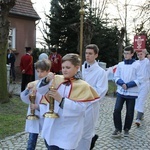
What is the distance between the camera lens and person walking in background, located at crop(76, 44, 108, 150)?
445cm

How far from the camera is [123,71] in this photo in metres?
6.74

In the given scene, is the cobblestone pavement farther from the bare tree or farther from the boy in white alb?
the bare tree

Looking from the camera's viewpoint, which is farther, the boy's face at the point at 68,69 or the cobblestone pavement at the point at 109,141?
the cobblestone pavement at the point at 109,141

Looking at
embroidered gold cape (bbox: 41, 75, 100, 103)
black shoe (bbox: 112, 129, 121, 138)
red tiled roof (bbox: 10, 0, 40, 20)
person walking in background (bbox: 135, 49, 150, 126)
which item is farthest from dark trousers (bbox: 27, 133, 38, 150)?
red tiled roof (bbox: 10, 0, 40, 20)

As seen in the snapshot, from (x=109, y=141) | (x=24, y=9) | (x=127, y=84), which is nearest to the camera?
(x=109, y=141)

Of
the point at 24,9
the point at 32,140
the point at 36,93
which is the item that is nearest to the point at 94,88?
the point at 36,93

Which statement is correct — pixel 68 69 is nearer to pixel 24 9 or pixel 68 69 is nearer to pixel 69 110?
pixel 69 110

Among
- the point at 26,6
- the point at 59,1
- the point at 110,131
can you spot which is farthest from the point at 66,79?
the point at 26,6

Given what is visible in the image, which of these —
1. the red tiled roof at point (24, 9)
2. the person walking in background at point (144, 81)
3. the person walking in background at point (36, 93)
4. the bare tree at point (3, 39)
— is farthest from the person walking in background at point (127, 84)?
the red tiled roof at point (24, 9)

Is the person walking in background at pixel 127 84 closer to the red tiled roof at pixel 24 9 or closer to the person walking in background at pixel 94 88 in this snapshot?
the person walking in background at pixel 94 88

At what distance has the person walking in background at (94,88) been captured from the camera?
4448 mm

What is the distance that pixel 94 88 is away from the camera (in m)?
4.97

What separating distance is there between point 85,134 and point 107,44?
2113 centimetres

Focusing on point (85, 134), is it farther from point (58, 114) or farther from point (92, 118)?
point (58, 114)
